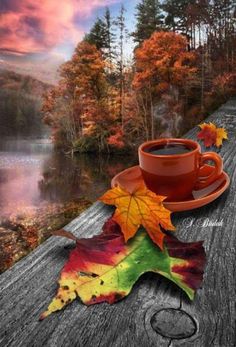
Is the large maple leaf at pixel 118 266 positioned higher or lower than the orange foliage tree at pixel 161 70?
lower

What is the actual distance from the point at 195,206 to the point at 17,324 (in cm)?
35

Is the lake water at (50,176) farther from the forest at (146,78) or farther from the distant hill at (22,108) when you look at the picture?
the distant hill at (22,108)

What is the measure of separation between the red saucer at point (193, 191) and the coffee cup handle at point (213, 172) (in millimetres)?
10

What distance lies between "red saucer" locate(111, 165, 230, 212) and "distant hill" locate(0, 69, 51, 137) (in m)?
15.7

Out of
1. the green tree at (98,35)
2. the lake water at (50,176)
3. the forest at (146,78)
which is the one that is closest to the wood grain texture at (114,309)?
the lake water at (50,176)

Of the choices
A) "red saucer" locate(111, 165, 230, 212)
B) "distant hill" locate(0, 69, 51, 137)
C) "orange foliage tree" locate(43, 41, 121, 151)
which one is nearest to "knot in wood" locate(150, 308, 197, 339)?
"red saucer" locate(111, 165, 230, 212)

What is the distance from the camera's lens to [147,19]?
1331 centimetres

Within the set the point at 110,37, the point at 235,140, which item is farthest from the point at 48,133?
the point at 235,140

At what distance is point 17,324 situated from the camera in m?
0.36

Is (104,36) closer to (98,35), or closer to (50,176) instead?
(98,35)

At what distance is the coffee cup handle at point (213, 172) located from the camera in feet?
2.07

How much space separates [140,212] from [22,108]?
1683 cm

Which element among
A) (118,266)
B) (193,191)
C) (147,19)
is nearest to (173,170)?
(193,191)

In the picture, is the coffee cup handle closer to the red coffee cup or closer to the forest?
the red coffee cup
